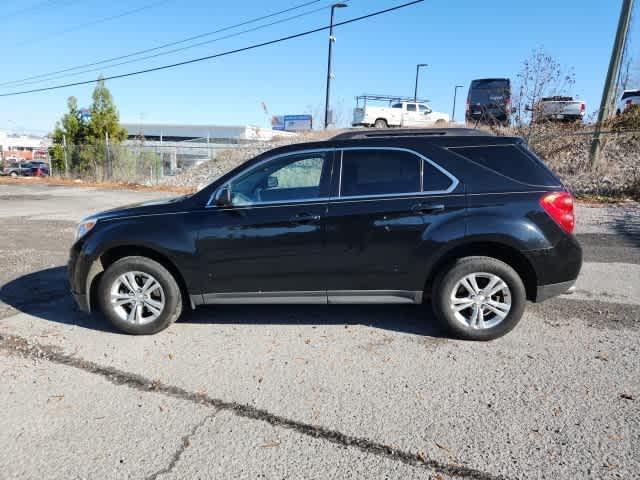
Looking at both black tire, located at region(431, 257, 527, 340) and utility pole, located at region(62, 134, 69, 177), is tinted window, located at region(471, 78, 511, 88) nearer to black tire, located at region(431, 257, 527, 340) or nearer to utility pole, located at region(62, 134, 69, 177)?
black tire, located at region(431, 257, 527, 340)

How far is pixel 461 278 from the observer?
386 centimetres

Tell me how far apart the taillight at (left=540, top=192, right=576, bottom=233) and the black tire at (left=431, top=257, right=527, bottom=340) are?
58 centimetres

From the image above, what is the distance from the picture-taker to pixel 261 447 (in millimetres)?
2594

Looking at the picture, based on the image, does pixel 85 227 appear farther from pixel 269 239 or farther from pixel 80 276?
pixel 269 239

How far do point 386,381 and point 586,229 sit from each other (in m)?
7.55

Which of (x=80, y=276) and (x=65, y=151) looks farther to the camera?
(x=65, y=151)

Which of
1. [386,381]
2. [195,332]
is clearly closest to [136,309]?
[195,332]

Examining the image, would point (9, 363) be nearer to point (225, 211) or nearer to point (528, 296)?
point (225, 211)

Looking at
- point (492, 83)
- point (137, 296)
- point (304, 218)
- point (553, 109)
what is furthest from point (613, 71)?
point (137, 296)

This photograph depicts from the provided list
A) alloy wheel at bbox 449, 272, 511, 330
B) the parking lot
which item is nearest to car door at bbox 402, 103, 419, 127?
the parking lot

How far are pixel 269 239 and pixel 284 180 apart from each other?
668mm

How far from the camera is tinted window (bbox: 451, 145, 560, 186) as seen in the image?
3887 mm

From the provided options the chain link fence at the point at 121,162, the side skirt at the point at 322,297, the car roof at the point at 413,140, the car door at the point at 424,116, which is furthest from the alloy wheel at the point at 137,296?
the car door at the point at 424,116

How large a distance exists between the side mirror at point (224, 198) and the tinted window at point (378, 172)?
105cm
